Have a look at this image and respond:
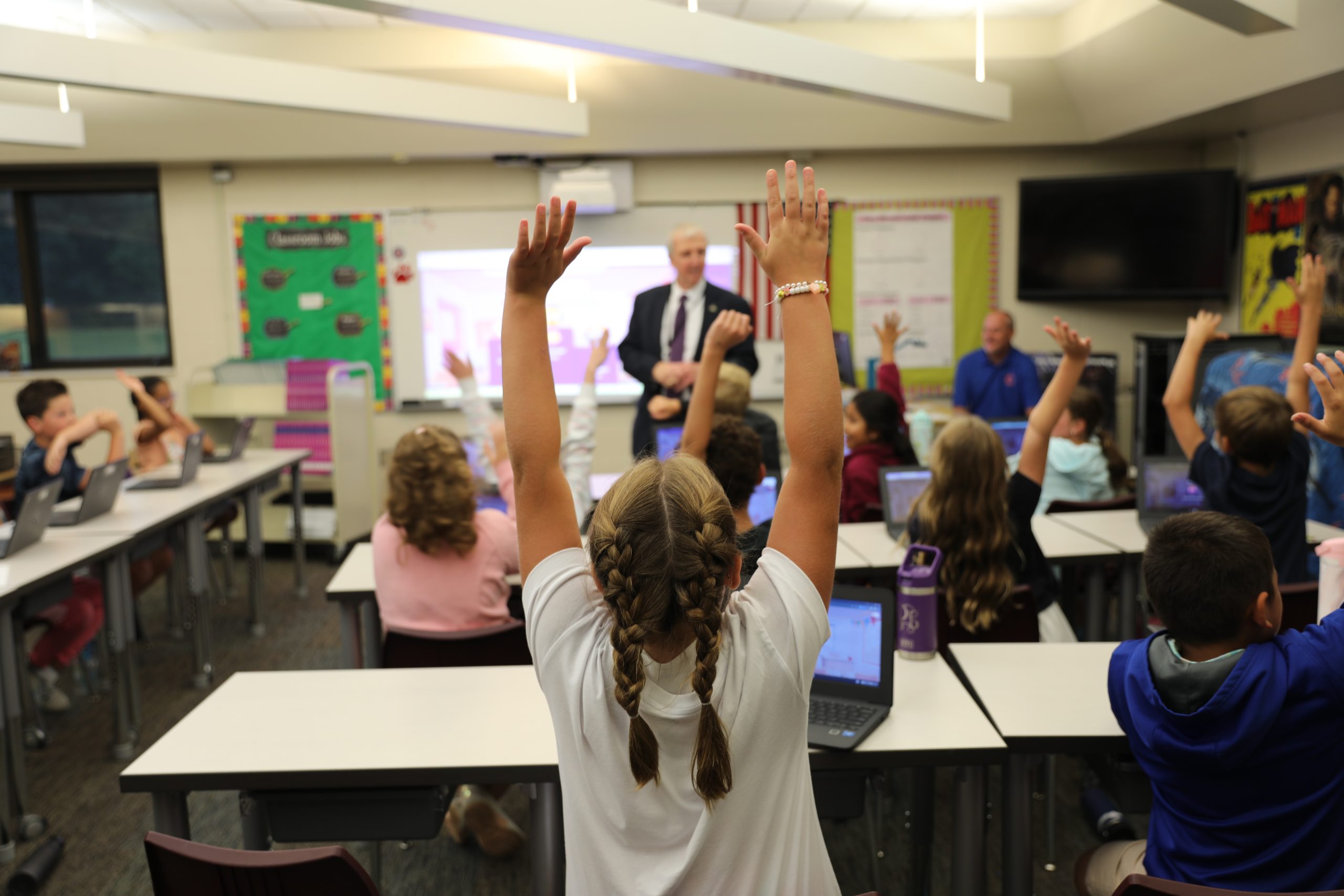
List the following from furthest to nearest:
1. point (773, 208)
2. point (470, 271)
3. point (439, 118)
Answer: point (470, 271)
point (439, 118)
point (773, 208)

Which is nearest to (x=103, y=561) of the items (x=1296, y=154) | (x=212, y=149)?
(x=212, y=149)

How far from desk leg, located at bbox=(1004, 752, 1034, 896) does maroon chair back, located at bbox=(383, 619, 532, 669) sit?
1.12 metres

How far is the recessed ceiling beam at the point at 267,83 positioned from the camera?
324 cm

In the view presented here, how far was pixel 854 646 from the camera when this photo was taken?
1.85 meters

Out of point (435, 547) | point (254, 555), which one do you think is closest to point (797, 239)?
point (435, 547)

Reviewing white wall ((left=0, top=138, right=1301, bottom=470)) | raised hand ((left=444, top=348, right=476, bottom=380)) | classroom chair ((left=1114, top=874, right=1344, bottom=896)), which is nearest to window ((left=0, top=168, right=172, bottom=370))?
white wall ((left=0, top=138, right=1301, bottom=470))

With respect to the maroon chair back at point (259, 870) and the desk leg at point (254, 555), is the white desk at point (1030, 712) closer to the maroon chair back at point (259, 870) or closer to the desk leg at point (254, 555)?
the maroon chair back at point (259, 870)

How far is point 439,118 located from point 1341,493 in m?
4.03

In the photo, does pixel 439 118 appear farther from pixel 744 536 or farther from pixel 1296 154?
pixel 1296 154

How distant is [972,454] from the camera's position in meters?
2.31

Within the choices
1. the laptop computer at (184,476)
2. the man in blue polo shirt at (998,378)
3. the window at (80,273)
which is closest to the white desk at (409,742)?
the laptop computer at (184,476)

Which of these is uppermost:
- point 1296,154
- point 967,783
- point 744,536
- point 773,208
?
point 1296,154

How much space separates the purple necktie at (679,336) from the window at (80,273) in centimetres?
409

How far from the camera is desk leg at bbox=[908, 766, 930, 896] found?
7.19ft
